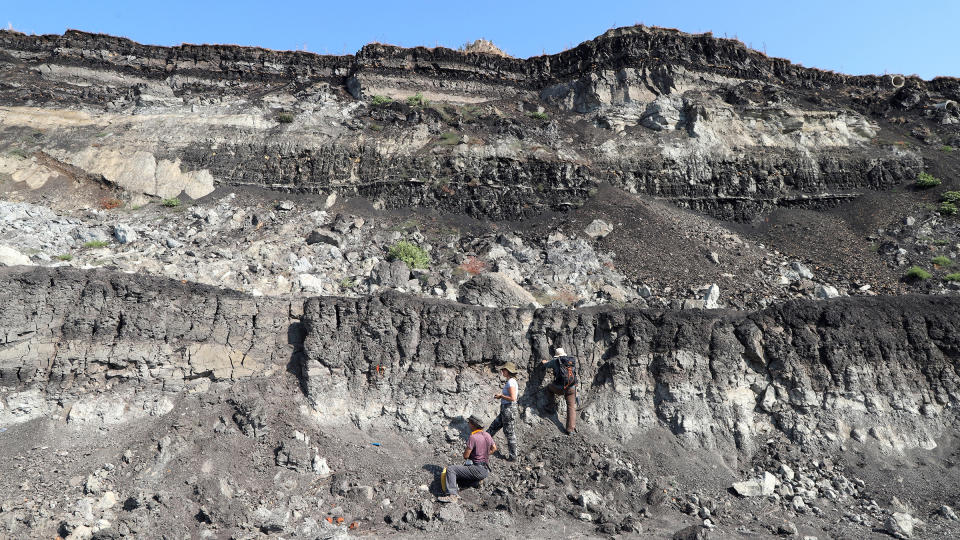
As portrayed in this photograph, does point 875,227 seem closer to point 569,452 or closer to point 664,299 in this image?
point 664,299

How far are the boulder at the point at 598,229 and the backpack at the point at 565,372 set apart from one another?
7906mm

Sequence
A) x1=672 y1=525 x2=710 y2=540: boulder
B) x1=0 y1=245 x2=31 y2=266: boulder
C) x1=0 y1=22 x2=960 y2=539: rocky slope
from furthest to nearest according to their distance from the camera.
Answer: x1=0 y1=245 x2=31 y2=266: boulder → x1=0 y1=22 x2=960 y2=539: rocky slope → x1=672 y1=525 x2=710 y2=540: boulder

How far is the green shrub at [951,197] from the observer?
17.7 m

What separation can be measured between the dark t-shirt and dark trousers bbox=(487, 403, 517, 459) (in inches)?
25.4

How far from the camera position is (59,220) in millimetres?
14266

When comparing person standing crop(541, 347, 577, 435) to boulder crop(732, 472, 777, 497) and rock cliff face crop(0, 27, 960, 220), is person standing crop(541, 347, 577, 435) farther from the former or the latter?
rock cliff face crop(0, 27, 960, 220)

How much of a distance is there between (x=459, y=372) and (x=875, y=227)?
50.7ft

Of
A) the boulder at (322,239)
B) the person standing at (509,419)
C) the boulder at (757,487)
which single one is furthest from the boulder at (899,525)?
the boulder at (322,239)

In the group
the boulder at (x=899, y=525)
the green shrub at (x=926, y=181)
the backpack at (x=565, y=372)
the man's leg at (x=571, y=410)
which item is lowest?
the boulder at (x=899, y=525)

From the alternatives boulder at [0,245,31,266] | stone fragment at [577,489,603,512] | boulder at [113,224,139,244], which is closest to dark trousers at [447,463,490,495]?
stone fragment at [577,489,603,512]

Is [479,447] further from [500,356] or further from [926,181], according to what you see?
[926,181]

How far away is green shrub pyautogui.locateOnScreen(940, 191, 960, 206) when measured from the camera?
1772 cm

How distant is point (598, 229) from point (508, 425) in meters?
9.28

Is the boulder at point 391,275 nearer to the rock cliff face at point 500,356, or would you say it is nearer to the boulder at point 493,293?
the boulder at point 493,293
